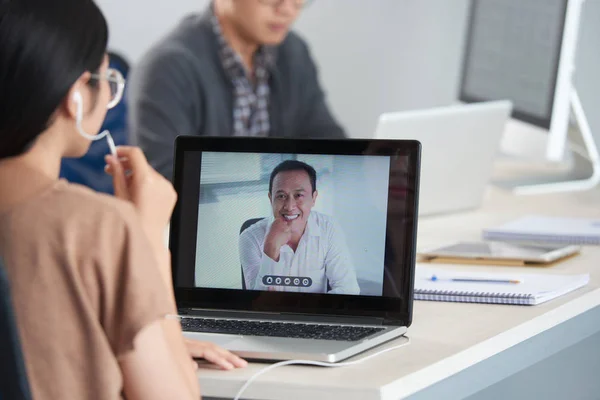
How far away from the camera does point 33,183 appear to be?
1.08 meters

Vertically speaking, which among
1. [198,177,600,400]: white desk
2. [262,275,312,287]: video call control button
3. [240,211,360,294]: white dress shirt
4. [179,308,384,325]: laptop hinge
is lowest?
[198,177,600,400]: white desk

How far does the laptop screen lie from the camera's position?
4.68 feet

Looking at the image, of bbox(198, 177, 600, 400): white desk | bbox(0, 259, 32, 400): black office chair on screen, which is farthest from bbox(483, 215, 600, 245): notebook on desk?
bbox(0, 259, 32, 400): black office chair on screen

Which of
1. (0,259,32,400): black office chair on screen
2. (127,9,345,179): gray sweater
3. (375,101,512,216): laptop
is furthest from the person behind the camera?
(127,9,345,179): gray sweater

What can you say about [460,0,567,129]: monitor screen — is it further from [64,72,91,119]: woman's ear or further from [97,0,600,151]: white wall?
[64,72,91,119]: woman's ear

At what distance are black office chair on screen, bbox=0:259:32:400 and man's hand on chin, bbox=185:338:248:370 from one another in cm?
35

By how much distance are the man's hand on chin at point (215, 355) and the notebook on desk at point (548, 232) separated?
0.90m

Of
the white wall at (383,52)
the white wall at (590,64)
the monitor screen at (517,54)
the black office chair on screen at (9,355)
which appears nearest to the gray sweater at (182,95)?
the monitor screen at (517,54)

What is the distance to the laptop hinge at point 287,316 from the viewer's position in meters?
1.42

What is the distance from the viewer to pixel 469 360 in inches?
52.7

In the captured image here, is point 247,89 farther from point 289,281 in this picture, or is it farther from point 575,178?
point 289,281

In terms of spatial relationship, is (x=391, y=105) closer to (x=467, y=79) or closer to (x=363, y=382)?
(x=467, y=79)

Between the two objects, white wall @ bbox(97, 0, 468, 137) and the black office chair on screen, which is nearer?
the black office chair on screen

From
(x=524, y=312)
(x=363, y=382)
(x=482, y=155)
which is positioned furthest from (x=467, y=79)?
(x=363, y=382)
